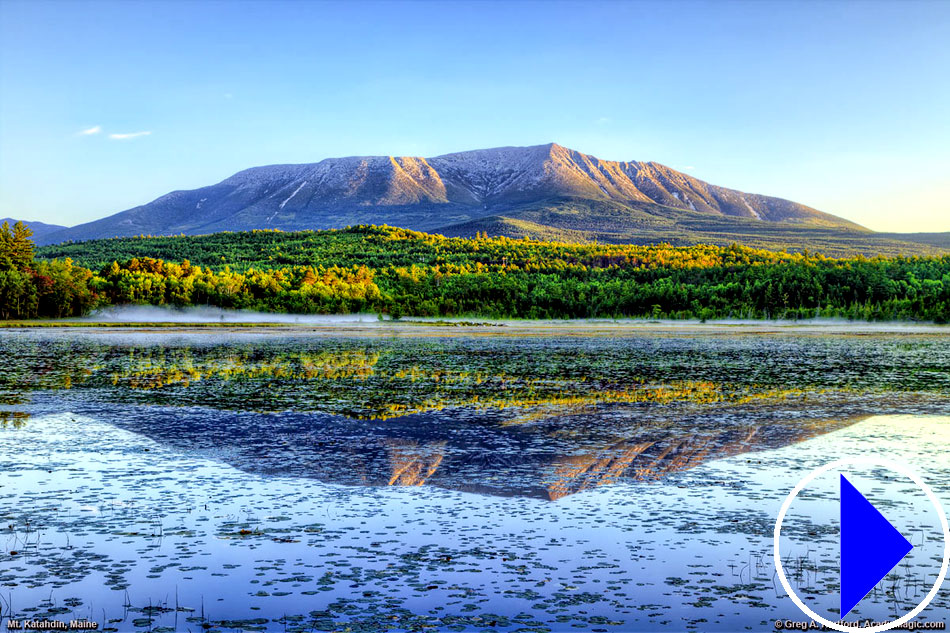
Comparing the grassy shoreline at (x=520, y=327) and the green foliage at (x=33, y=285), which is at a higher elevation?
the green foliage at (x=33, y=285)

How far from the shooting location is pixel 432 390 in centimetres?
2878

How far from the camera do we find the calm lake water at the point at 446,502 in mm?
8930

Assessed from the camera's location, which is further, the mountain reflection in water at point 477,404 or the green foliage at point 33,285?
the green foliage at point 33,285

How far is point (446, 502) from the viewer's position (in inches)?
515

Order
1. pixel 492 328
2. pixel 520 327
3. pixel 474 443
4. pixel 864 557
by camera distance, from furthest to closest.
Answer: pixel 520 327, pixel 492 328, pixel 474 443, pixel 864 557

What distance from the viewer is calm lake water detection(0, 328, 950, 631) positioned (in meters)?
8.93

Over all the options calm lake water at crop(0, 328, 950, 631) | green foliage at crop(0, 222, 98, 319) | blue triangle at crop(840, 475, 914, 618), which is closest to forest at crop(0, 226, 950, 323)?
green foliage at crop(0, 222, 98, 319)

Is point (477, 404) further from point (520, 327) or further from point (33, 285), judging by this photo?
point (33, 285)

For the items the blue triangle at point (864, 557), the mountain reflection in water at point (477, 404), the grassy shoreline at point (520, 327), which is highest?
the blue triangle at point (864, 557)

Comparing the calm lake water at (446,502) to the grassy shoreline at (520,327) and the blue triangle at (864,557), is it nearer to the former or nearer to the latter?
the blue triangle at (864,557)

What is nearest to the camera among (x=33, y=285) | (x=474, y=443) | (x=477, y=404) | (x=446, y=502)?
(x=446, y=502)

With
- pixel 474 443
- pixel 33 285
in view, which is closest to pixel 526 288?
pixel 33 285

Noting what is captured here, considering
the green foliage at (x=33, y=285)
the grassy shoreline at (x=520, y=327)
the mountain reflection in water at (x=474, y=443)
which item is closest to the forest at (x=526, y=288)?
the green foliage at (x=33, y=285)

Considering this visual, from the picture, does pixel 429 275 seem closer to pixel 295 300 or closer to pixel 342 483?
pixel 295 300
